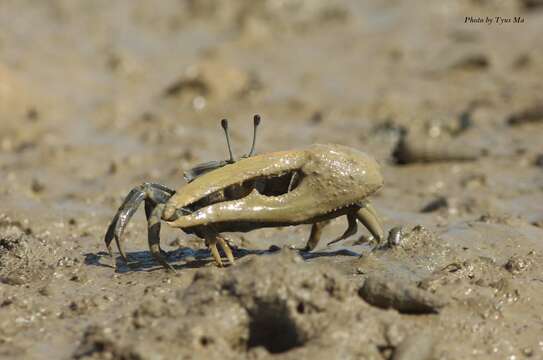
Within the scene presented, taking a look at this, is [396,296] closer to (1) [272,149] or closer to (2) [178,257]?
(2) [178,257]

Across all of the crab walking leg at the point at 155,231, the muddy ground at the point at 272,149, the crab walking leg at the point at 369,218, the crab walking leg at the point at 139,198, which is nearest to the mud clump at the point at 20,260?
the muddy ground at the point at 272,149

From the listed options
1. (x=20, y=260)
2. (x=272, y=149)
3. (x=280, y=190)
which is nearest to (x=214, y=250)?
(x=280, y=190)

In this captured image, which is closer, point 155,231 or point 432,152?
point 155,231

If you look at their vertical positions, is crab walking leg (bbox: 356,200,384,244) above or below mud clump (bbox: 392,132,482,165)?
above

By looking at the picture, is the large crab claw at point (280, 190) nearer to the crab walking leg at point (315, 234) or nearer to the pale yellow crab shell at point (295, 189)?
the pale yellow crab shell at point (295, 189)

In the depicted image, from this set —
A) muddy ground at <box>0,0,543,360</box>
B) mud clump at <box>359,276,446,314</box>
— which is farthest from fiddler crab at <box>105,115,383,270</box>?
mud clump at <box>359,276,446,314</box>

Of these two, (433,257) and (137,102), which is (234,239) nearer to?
(433,257)

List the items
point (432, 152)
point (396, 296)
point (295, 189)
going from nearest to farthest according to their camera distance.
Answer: point (396, 296) → point (295, 189) → point (432, 152)

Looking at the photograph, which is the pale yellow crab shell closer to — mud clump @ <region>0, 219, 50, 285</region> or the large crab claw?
the large crab claw
